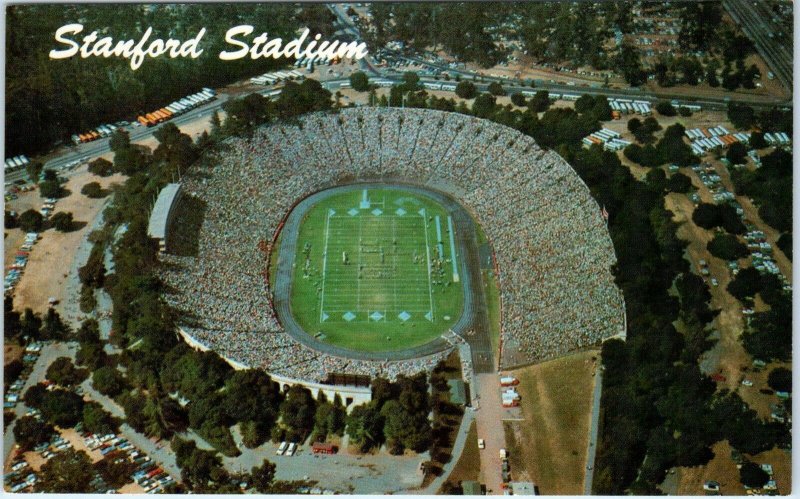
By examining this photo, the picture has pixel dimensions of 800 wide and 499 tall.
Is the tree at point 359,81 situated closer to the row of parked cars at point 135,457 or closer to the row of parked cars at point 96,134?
the row of parked cars at point 96,134

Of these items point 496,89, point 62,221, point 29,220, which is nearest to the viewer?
point 29,220

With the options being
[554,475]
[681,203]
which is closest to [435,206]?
[681,203]

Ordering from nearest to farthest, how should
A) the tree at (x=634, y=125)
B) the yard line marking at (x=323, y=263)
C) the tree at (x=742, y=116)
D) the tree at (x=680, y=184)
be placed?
the yard line marking at (x=323, y=263) → the tree at (x=680, y=184) → the tree at (x=742, y=116) → the tree at (x=634, y=125)

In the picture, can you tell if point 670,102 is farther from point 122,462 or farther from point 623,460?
point 122,462

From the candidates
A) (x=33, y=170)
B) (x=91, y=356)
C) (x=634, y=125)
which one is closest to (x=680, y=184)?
(x=634, y=125)

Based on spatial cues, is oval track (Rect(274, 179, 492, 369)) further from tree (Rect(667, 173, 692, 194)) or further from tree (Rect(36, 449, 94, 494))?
tree (Rect(36, 449, 94, 494))

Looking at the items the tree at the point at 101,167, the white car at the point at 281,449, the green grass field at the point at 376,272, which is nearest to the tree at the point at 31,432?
the white car at the point at 281,449

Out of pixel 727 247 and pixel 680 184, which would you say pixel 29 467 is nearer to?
pixel 727 247
